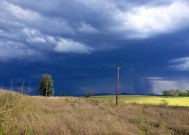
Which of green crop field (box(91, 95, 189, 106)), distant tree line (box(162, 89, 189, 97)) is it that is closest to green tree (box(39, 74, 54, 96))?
green crop field (box(91, 95, 189, 106))

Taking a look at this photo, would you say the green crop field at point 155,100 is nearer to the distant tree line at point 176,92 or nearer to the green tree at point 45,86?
the green tree at point 45,86

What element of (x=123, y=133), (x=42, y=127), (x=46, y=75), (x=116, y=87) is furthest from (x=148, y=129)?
(x=46, y=75)

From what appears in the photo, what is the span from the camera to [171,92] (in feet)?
531

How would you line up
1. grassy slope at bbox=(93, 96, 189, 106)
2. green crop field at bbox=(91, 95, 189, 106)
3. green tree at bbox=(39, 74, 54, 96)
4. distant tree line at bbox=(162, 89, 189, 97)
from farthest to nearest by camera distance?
distant tree line at bbox=(162, 89, 189, 97)
green tree at bbox=(39, 74, 54, 96)
grassy slope at bbox=(93, 96, 189, 106)
green crop field at bbox=(91, 95, 189, 106)

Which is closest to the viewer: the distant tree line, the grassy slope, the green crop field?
the green crop field

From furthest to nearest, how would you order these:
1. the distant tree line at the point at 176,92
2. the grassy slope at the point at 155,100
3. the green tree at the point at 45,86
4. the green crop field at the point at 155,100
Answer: the distant tree line at the point at 176,92, the green tree at the point at 45,86, the grassy slope at the point at 155,100, the green crop field at the point at 155,100

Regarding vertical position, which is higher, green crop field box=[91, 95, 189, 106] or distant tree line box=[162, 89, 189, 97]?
distant tree line box=[162, 89, 189, 97]

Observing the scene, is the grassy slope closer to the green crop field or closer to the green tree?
the green crop field

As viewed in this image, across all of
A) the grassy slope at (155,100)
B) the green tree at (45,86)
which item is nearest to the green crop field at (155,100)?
the grassy slope at (155,100)

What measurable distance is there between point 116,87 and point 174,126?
35.3m

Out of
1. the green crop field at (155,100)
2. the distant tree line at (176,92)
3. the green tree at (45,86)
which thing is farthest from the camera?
the distant tree line at (176,92)

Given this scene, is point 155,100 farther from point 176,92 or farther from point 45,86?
point 176,92

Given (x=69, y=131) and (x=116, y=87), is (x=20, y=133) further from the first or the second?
(x=116, y=87)

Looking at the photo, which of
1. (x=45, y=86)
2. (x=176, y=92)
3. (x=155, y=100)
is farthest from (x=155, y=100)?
(x=176, y=92)
